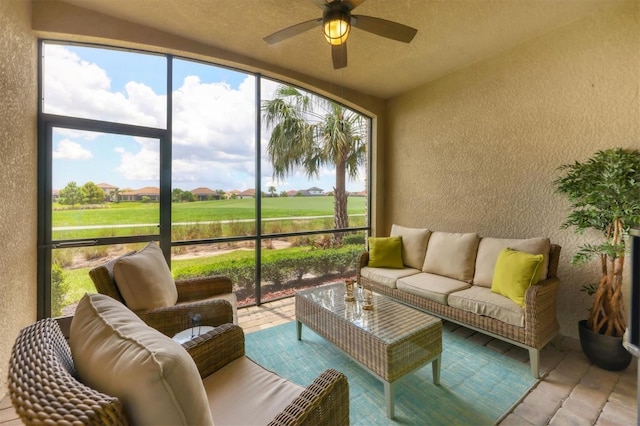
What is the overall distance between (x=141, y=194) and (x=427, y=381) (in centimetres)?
310

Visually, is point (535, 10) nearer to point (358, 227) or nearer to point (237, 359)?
point (358, 227)

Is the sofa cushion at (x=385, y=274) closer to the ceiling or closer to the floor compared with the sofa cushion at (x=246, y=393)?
closer to the ceiling

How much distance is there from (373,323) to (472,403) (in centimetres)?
78

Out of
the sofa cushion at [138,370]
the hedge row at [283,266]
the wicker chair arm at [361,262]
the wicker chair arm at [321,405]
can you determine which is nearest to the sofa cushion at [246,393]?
the wicker chair arm at [321,405]

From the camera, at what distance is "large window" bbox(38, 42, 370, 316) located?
2.51 meters

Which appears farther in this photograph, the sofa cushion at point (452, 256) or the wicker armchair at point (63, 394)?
the sofa cushion at point (452, 256)

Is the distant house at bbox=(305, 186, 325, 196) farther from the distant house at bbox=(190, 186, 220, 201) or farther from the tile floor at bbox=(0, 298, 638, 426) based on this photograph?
the tile floor at bbox=(0, 298, 638, 426)

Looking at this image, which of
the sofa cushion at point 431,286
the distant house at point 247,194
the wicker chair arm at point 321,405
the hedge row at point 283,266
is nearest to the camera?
the wicker chair arm at point 321,405

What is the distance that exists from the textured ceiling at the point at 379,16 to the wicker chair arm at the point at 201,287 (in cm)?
240

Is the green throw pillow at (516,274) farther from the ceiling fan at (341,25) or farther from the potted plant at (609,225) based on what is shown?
the ceiling fan at (341,25)

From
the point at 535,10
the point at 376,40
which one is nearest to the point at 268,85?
the point at 376,40

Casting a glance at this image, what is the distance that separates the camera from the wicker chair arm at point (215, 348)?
1.34 m

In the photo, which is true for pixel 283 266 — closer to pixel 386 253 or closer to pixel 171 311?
pixel 386 253

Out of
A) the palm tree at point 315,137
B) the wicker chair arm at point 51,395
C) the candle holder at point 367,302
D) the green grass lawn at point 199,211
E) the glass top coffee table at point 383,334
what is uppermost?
the palm tree at point 315,137
